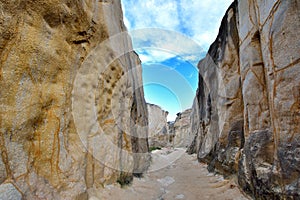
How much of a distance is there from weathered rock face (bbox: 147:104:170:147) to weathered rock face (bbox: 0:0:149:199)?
81.4 ft

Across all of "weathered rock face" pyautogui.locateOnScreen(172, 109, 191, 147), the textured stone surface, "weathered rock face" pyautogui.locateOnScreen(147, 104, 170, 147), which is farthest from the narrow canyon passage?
"weathered rock face" pyautogui.locateOnScreen(147, 104, 170, 147)

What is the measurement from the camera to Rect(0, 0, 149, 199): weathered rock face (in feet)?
6.32

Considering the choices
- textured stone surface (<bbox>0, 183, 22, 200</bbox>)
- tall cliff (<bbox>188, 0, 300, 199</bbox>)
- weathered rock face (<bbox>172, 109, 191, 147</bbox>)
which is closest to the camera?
textured stone surface (<bbox>0, 183, 22, 200</bbox>)

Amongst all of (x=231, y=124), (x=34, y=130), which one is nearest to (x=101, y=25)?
(x=34, y=130)

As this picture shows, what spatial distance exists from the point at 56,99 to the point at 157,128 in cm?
2849

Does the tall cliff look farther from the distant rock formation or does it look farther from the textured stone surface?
the distant rock formation

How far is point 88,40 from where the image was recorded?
313cm

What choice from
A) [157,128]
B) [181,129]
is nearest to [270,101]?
[181,129]

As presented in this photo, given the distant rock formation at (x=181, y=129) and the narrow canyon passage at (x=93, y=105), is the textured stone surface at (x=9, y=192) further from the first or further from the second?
the distant rock formation at (x=181, y=129)

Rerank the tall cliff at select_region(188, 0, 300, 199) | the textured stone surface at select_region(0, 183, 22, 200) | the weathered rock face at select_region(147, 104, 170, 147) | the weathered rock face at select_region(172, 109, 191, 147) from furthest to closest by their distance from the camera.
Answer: the weathered rock face at select_region(147, 104, 170, 147), the weathered rock face at select_region(172, 109, 191, 147), the tall cliff at select_region(188, 0, 300, 199), the textured stone surface at select_region(0, 183, 22, 200)

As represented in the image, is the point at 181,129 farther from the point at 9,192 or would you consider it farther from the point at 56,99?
the point at 9,192

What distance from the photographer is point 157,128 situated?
3044cm

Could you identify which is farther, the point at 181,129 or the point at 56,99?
the point at 181,129

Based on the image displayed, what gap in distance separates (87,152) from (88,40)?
75.4 inches
